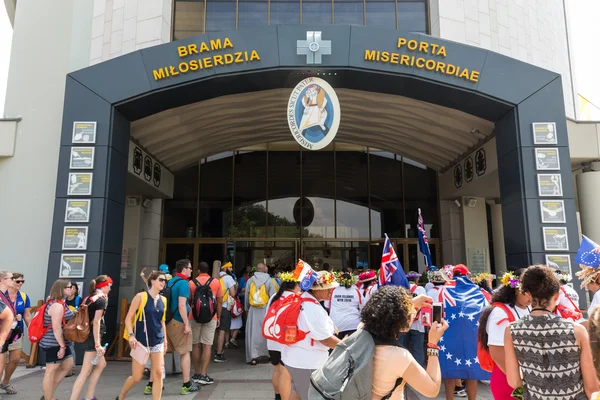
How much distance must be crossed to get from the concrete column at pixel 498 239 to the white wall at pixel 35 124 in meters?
12.8

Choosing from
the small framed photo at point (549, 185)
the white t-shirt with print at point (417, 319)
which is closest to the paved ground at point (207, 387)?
the white t-shirt with print at point (417, 319)

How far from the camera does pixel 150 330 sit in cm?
544

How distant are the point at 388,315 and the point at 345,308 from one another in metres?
4.16

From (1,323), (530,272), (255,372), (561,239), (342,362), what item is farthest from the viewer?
(561,239)

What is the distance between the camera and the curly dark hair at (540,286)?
109 inches

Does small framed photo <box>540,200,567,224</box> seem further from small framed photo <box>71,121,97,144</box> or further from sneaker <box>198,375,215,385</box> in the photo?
small framed photo <box>71,121,97,144</box>

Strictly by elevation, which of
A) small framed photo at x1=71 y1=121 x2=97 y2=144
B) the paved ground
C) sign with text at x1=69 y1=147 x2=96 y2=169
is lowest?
the paved ground

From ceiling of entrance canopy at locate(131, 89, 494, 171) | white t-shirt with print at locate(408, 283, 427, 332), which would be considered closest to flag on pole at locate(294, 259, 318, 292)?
white t-shirt with print at locate(408, 283, 427, 332)

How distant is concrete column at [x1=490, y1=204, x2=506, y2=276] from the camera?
14328mm

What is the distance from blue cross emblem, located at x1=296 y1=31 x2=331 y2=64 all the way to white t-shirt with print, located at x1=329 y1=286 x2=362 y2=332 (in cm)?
493

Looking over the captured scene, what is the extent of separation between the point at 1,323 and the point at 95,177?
4.08 metres

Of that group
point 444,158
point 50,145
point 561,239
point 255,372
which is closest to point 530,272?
point 255,372

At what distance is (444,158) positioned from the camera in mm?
13836

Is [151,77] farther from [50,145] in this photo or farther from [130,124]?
[50,145]
